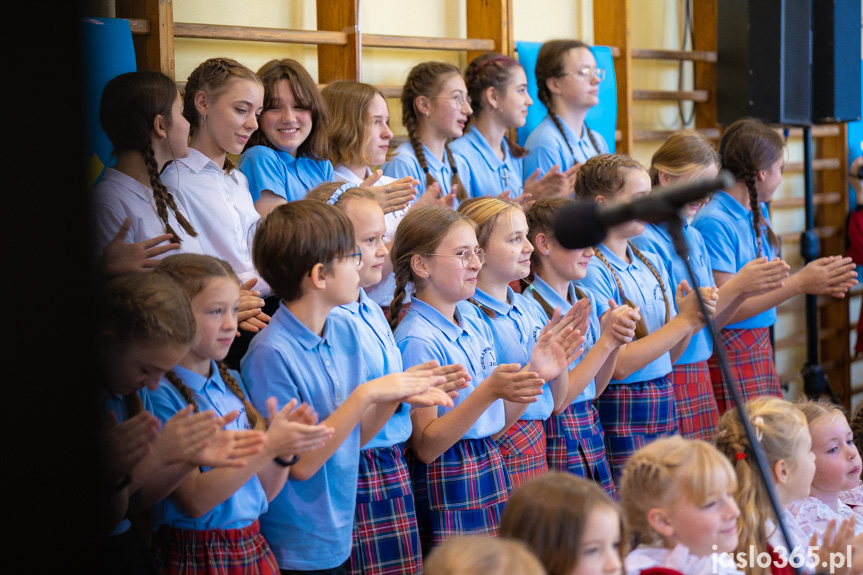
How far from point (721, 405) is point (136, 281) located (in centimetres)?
224

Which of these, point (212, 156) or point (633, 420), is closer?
point (212, 156)

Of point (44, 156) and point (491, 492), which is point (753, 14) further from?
point (44, 156)

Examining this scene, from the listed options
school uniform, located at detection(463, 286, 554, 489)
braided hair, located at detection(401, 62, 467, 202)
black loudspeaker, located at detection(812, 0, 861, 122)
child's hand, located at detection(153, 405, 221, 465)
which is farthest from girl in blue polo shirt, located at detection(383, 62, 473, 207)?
black loudspeaker, located at detection(812, 0, 861, 122)

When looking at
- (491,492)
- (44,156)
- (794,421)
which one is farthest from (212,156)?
(44,156)

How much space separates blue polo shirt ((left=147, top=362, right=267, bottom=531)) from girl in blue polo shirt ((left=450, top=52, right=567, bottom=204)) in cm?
167

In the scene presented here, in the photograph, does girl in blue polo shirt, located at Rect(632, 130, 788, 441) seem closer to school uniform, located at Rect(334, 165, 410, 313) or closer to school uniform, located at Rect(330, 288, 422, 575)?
school uniform, located at Rect(334, 165, 410, 313)

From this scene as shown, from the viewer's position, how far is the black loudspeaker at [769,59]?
3.77m

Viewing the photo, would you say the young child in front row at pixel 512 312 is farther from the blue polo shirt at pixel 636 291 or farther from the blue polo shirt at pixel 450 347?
the blue polo shirt at pixel 636 291

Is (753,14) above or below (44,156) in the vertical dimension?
above

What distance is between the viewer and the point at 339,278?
5.48ft

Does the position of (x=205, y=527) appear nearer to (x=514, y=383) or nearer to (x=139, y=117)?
(x=514, y=383)

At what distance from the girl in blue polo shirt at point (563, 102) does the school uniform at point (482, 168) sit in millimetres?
171

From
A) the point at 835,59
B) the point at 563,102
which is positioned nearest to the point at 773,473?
the point at 563,102

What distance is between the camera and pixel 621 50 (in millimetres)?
3934
